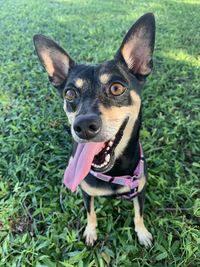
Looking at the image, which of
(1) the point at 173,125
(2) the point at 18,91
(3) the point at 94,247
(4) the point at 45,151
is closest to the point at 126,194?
(3) the point at 94,247

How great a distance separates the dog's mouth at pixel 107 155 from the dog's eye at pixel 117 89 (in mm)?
232

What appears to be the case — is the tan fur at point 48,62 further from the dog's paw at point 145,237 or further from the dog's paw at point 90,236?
the dog's paw at point 145,237

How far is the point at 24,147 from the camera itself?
178 inches

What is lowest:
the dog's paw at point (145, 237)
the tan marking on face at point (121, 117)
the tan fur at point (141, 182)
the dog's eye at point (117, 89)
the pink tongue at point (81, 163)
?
the dog's paw at point (145, 237)

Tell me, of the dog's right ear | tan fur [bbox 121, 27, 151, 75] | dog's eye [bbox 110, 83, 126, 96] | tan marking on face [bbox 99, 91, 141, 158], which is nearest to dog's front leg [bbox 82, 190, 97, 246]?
tan marking on face [bbox 99, 91, 141, 158]

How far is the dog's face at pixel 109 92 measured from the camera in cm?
258

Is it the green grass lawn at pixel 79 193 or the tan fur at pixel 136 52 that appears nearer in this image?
the tan fur at pixel 136 52

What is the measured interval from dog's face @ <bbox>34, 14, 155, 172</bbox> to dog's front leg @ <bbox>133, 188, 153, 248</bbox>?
575 millimetres

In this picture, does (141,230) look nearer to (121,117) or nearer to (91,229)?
(91,229)

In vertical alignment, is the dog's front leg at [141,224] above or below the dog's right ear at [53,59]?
below

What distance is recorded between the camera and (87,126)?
2.49m

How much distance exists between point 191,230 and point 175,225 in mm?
164

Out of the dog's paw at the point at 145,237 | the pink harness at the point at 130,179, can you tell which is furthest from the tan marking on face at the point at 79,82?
the dog's paw at the point at 145,237

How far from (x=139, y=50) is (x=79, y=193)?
1.75 m
